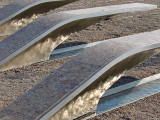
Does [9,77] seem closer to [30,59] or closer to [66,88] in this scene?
[30,59]

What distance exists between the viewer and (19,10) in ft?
28.3

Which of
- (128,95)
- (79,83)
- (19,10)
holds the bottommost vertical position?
(128,95)

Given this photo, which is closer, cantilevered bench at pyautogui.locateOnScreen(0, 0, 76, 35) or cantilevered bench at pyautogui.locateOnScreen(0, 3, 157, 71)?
cantilevered bench at pyautogui.locateOnScreen(0, 3, 157, 71)

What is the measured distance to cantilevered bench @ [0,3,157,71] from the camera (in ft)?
22.5

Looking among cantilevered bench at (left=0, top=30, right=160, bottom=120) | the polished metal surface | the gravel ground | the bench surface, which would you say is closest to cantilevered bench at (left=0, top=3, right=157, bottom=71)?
the gravel ground

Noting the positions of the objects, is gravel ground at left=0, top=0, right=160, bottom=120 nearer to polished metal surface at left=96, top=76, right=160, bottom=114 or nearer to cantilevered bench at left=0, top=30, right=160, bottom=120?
polished metal surface at left=96, top=76, right=160, bottom=114

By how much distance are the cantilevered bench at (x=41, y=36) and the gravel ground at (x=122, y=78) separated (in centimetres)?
21

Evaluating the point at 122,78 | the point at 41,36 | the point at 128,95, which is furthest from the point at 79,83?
the point at 41,36

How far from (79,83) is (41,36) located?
8.15 feet

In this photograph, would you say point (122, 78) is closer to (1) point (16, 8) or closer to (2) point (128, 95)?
(2) point (128, 95)

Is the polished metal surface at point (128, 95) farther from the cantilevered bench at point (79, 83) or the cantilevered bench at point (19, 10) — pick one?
the cantilevered bench at point (19, 10)

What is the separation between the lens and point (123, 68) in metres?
5.60

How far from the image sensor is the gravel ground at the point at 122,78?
5.09 meters

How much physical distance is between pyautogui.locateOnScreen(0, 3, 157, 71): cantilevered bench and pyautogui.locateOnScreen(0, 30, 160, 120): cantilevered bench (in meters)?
1.80
